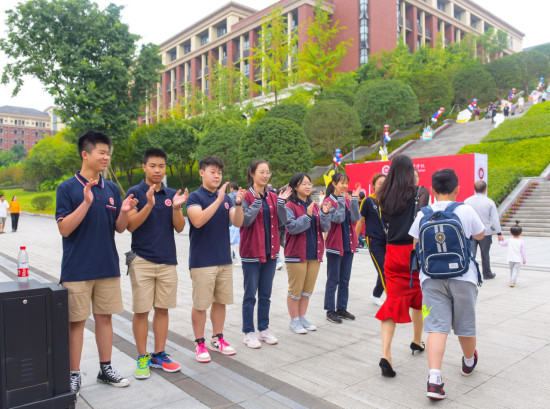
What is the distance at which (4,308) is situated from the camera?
2391 millimetres

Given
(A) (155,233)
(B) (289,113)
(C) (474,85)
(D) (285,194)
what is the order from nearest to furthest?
(A) (155,233)
(D) (285,194)
(B) (289,113)
(C) (474,85)

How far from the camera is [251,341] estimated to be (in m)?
4.05

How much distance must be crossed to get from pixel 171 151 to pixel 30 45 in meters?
11.4

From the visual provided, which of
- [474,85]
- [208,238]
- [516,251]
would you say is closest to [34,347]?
[208,238]

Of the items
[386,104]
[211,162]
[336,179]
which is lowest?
[336,179]

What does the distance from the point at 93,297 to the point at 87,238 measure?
18.4 inches

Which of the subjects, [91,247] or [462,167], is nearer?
[91,247]

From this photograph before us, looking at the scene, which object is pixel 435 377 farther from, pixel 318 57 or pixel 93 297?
pixel 318 57

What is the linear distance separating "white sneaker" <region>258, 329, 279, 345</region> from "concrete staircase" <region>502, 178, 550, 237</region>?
42.7 ft

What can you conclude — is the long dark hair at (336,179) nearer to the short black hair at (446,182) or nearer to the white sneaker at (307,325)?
the white sneaker at (307,325)

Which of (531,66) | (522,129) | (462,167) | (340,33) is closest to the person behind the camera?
(462,167)

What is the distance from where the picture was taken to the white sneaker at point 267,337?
13.6 ft

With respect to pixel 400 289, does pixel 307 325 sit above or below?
below

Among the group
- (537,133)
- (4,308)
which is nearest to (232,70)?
(537,133)
